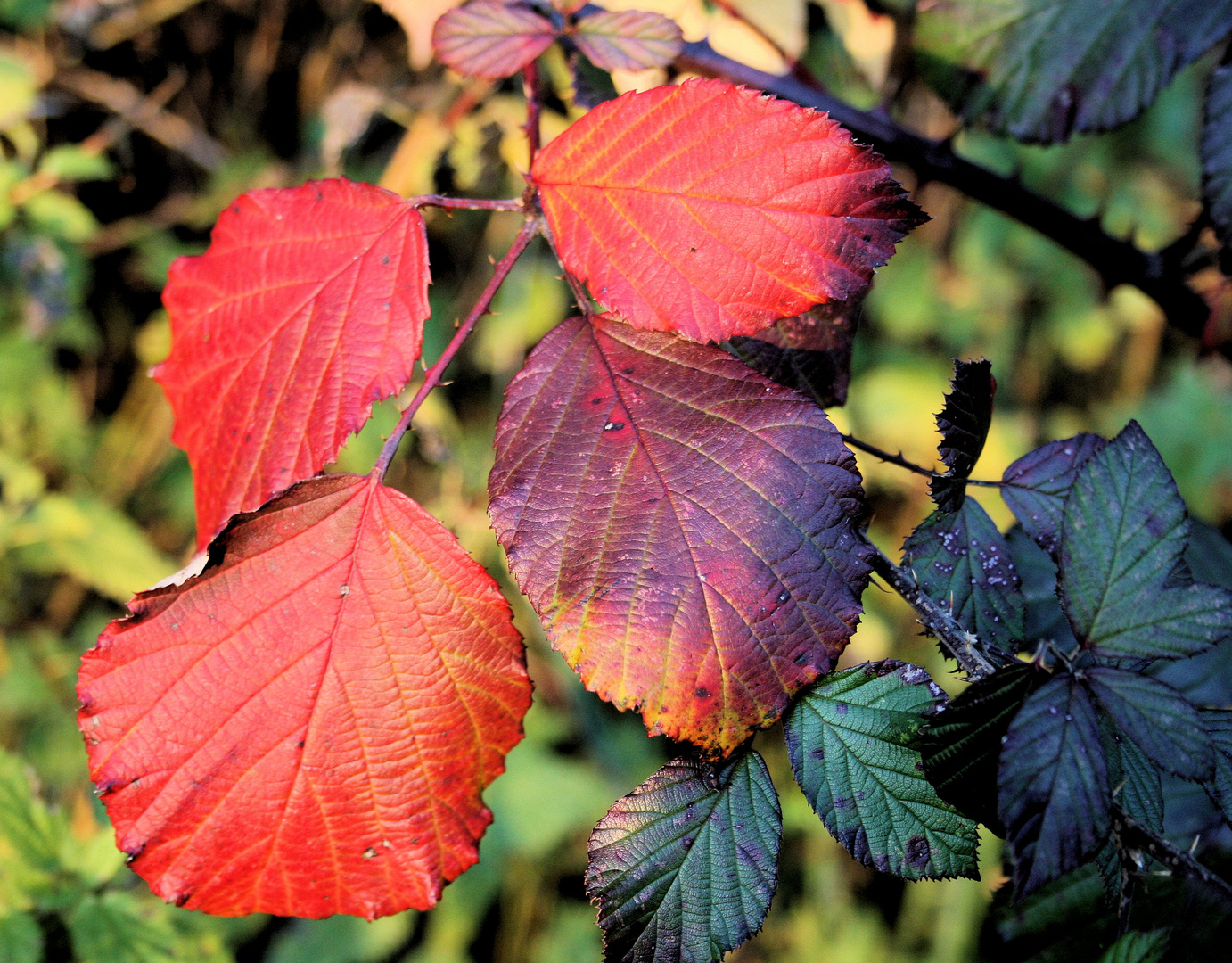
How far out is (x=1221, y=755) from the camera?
22.4 inches

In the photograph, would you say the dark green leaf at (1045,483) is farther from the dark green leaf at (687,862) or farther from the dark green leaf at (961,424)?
the dark green leaf at (687,862)

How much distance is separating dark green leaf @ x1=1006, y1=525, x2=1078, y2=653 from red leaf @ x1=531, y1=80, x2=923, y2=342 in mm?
521

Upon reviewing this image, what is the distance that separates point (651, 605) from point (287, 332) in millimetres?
384

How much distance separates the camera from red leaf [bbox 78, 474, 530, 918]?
58 centimetres

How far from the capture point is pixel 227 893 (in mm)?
580

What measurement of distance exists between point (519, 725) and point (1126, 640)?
1.48 feet

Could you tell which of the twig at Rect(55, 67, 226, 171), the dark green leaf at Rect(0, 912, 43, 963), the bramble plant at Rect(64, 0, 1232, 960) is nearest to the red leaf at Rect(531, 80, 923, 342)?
the bramble plant at Rect(64, 0, 1232, 960)

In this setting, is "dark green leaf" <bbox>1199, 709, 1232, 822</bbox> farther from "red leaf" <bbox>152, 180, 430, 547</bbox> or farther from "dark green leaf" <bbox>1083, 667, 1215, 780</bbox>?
"red leaf" <bbox>152, 180, 430, 547</bbox>

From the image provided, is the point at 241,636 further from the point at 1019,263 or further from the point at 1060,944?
the point at 1019,263

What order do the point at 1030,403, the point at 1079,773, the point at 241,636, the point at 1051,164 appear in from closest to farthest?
the point at 1079,773 → the point at 241,636 → the point at 1051,164 → the point at 1030,403

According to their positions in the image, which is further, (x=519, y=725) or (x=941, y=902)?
(x=941, y=902)

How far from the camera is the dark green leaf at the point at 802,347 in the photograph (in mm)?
721

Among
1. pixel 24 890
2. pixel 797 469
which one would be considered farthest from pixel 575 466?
pixel 24 890

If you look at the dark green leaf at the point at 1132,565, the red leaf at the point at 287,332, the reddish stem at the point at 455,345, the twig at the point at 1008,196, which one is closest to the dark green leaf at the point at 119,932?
the red leaf at the point at 287,332
